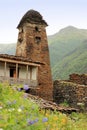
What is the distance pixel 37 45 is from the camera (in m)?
42.2

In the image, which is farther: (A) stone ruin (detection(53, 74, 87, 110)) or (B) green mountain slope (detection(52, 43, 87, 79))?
(B) green mountain slope (detection(52, 43, 87, 79))

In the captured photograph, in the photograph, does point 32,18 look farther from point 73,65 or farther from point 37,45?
point 73,65

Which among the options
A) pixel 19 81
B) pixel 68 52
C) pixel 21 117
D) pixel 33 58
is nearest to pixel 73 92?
pixel 19 81

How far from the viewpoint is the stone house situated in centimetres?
3684

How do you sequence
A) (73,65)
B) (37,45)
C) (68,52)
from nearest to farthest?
(37,45)
(73,65)
(68,52)

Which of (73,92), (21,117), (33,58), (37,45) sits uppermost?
(37,45)

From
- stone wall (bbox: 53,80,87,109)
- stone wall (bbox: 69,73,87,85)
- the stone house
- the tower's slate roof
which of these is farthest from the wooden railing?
the tower's slate roof

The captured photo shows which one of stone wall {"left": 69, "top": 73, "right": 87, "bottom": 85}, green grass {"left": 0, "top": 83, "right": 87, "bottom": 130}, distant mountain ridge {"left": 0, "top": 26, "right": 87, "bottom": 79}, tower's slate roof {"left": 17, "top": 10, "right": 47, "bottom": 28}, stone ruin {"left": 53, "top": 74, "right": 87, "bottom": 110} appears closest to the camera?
green grass {"left": 0, "top": 83, "right": 87, "bottom": 130}

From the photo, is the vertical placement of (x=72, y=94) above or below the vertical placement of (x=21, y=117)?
above

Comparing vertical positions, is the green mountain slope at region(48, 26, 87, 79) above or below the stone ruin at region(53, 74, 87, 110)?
above

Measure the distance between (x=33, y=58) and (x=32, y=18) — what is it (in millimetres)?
4761

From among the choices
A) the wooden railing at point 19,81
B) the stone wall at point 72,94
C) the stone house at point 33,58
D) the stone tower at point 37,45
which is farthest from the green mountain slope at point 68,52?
the wooden railing at point 19,81

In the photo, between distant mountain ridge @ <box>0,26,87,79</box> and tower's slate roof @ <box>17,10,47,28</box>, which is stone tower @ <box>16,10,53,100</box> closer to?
tower's slate roof @ <box>17,10,47,28</box>

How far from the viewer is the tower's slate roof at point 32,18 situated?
42503mm
